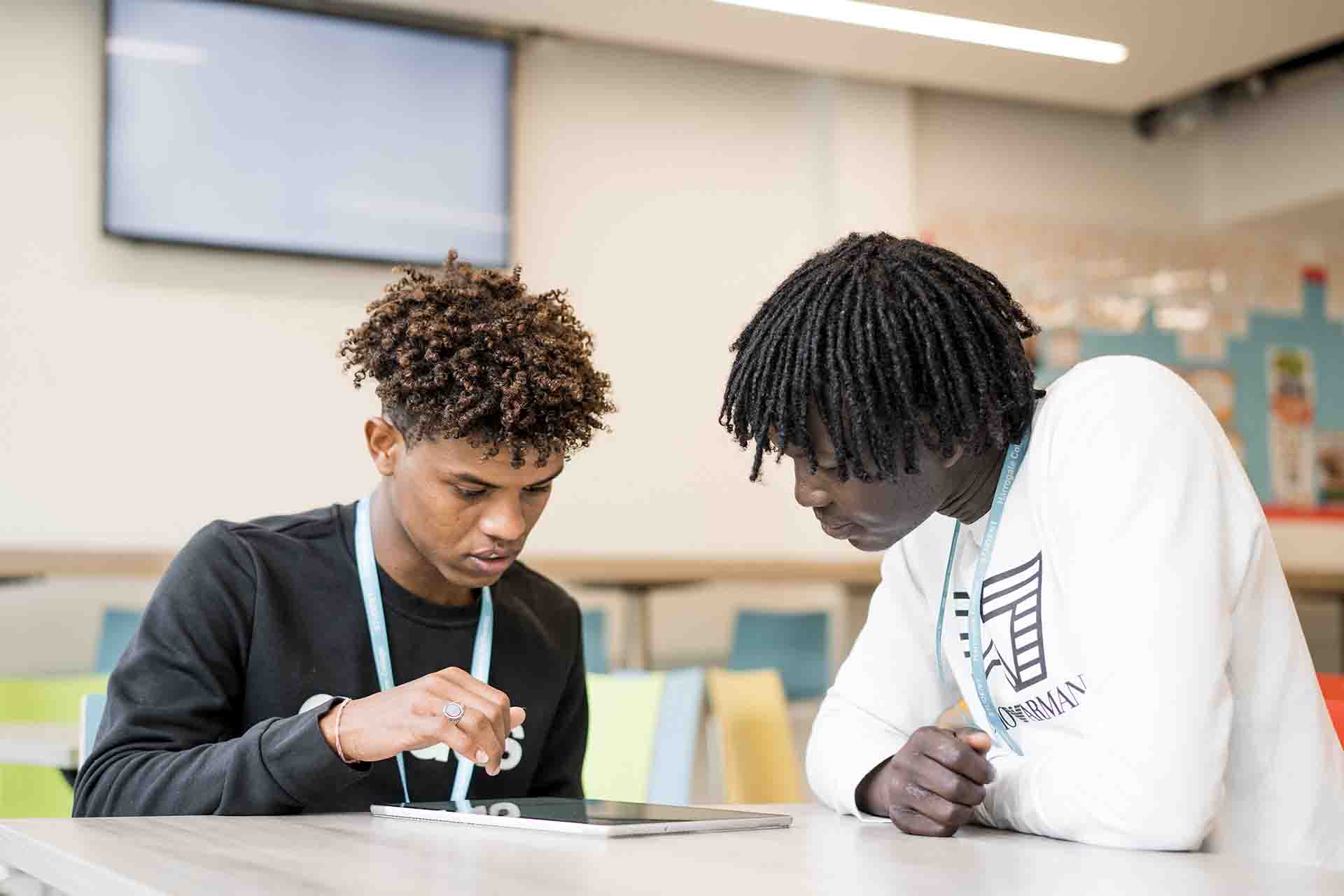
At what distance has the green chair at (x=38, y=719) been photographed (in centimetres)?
196

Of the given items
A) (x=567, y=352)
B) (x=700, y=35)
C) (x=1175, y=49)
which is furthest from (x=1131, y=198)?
(x=567, y=352)

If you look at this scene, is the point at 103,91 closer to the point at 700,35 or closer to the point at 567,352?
the point at 700,35

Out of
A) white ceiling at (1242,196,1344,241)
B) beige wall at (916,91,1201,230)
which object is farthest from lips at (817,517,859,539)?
white ceiling at (1242,196,1344,241)

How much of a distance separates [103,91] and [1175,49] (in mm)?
3621

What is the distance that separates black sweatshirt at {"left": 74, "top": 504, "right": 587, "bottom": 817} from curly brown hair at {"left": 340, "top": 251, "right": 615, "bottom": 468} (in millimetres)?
185

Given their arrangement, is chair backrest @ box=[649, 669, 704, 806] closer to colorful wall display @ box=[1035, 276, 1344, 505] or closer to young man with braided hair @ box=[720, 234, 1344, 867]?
young man with braided hair @ box=[720, 234, 1344, 867]

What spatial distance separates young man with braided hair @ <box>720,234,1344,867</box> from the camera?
1.05m

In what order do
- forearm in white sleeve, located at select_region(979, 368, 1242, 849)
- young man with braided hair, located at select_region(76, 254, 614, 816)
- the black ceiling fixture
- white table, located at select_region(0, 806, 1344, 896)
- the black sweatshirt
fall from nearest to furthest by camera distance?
white table, located at select_region(0, 806, 1344, 896) → forearm in white sleeve, located at select_region(979, 368, 1242, 849) → the black sweatshirt → young man with braided hair, located at select_region(76, 254, 614, 816) → the black ceiling fixture

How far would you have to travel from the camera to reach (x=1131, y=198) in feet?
20.3

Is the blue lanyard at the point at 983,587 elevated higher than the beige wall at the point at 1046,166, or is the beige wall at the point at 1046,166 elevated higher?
the beige wall at the point at 1046,166

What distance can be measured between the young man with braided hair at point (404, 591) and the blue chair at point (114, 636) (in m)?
1.34

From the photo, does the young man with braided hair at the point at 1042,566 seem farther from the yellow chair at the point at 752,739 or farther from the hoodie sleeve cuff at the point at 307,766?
the yellow chair at the point at 752,739

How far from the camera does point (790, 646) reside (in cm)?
438

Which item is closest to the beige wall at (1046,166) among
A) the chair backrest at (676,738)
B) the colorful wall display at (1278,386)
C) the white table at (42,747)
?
the colorful wall display at (1278,386)
